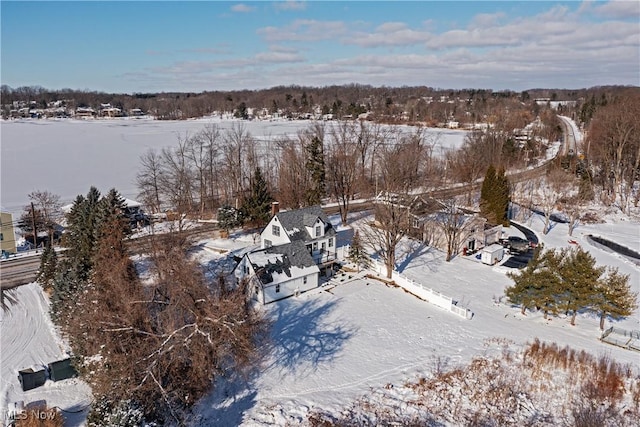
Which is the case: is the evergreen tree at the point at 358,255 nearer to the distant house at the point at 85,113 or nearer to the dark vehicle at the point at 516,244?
the dark vehicle at the point at 516,244

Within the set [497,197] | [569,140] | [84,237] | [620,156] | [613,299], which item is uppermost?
[569,140]

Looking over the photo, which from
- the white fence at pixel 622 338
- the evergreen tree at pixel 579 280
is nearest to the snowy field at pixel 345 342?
the white fence at pixel 622 338

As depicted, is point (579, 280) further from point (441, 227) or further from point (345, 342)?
point (345, 342)

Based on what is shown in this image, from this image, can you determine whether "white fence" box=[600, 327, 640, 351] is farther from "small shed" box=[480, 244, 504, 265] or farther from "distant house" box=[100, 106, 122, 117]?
"distant house" box=[100, 106, 122, 117]

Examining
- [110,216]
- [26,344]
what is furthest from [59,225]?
[26,344]

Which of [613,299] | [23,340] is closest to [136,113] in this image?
[23,340]
